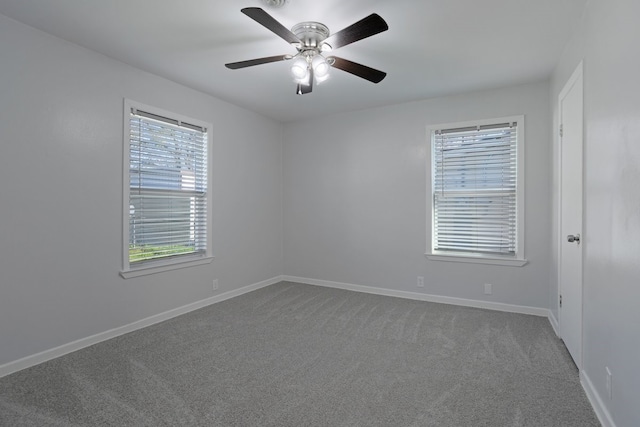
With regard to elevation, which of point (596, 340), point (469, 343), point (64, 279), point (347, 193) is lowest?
Answer: point (469, 343)

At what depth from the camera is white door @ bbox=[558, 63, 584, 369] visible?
2.35 meters

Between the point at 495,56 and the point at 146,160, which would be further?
the point at 146,160

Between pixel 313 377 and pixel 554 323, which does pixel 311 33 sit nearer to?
pixel 313 377

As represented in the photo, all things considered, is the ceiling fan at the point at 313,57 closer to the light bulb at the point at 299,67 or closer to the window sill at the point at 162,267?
the light bulb at the point at 299,67

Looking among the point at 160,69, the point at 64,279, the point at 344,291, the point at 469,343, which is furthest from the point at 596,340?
the point at 160,69

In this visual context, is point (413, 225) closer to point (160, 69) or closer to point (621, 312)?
point (621, 312)

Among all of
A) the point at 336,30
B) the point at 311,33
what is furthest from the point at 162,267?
the point at 336,30

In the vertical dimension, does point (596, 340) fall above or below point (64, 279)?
below

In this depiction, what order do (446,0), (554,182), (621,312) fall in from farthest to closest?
(554,182), (446,0), (621,312)

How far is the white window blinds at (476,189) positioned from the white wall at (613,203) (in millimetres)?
1623

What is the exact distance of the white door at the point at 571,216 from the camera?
7.72ft

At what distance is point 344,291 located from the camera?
4684 millimetres

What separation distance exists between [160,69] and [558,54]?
3777 millimetres

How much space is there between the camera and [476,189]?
3.95 meters
